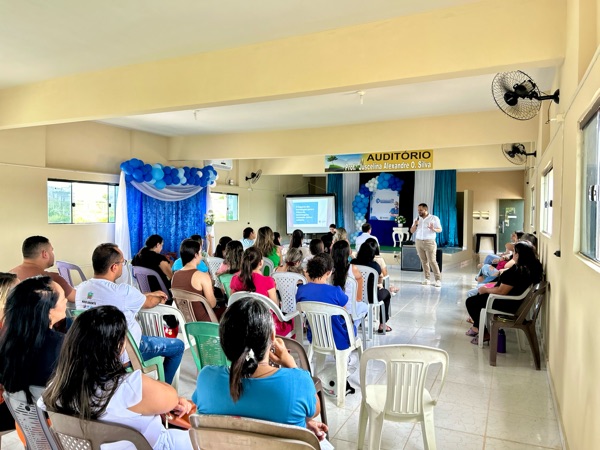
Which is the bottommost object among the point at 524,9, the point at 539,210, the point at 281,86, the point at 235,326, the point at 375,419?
the point at 375,419

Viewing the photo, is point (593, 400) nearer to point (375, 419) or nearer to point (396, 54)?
point (375, 419)

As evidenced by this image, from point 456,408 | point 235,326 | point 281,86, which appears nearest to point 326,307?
point 456,408

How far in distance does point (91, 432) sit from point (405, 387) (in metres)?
1.46

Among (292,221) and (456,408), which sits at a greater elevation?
(292,221)

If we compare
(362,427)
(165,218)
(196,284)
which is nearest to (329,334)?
(362,427)

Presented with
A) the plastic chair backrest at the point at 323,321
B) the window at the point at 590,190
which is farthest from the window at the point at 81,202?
the window at the point at 590,190

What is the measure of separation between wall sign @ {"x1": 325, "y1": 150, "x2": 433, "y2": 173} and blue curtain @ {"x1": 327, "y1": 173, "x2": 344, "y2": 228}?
4.87 m

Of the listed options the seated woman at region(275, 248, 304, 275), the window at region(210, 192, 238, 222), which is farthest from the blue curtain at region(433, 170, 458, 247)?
the seated woman at region(275, 248, 304, 275)

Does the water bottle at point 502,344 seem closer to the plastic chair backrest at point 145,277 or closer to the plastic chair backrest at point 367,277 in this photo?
the plastic chair backrest at point 367,277

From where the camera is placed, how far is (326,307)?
2953 mm

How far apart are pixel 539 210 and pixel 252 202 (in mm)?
7932

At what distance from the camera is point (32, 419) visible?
1.63 meters

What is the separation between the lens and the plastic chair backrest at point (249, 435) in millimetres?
1244

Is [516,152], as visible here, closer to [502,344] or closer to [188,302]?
[502,344]
